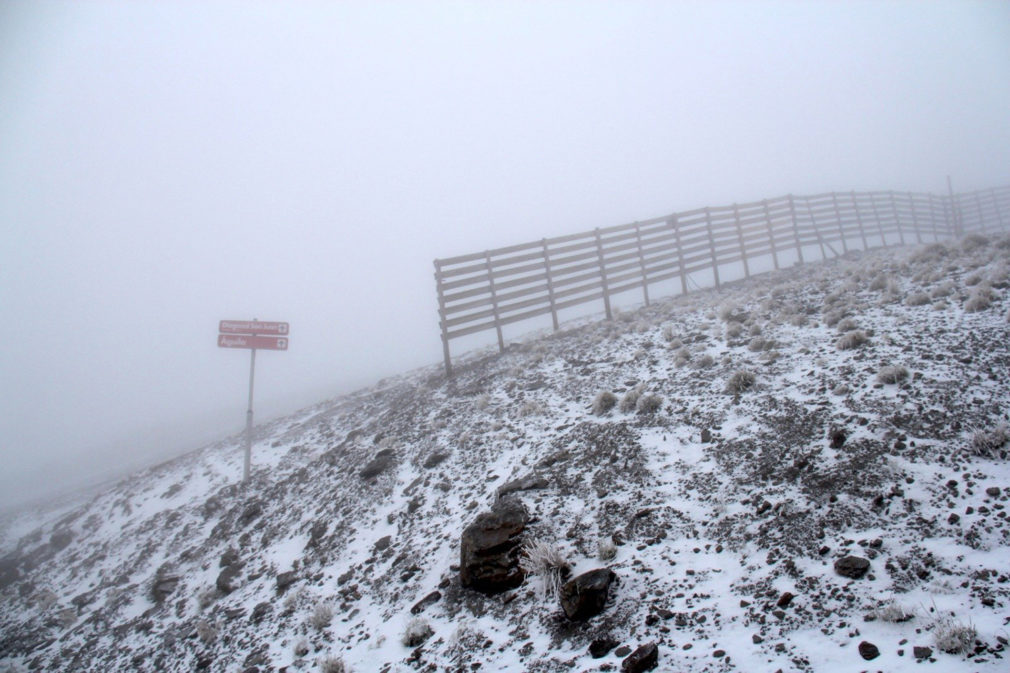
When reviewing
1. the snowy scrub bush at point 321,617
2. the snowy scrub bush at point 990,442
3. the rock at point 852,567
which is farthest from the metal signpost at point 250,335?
the snowy scrub bush at point 990,442

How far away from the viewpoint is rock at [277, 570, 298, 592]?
7.66 m

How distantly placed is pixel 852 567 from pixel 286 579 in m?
8.08

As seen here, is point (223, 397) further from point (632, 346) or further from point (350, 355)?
point (632, 346)

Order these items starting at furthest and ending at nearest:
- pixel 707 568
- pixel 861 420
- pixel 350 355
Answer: pixel 350 355, pixel 861 420, pixel 707 568

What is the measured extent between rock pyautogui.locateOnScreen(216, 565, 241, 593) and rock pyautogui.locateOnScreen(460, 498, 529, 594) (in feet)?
16.9

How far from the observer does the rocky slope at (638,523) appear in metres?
4.16

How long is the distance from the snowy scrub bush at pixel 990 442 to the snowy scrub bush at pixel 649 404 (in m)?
3.99

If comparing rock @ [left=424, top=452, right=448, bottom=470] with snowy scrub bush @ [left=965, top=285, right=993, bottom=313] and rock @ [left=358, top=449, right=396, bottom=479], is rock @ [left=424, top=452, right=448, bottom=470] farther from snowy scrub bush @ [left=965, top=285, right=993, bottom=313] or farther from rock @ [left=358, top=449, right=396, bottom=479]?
snowy scrub bush @ [left=965, top=285, right=993, bottom=313]

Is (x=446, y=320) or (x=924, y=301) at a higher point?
(x=446, y=320)

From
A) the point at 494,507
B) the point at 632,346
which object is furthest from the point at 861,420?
the point at 632,346

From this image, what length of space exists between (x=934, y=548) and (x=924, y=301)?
23.3ft

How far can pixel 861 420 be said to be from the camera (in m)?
6.02

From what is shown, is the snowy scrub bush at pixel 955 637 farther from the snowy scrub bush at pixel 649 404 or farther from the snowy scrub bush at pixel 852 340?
the snowy scrub bush at pixel 852 340

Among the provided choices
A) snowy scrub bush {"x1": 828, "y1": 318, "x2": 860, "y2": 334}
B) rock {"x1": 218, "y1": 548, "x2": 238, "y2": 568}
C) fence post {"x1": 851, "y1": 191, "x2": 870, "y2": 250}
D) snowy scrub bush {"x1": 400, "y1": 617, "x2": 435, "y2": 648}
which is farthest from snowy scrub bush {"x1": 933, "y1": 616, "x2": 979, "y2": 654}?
fence post {"x1": 851, "y1": 191, "x2": 870, "y2": 250}
